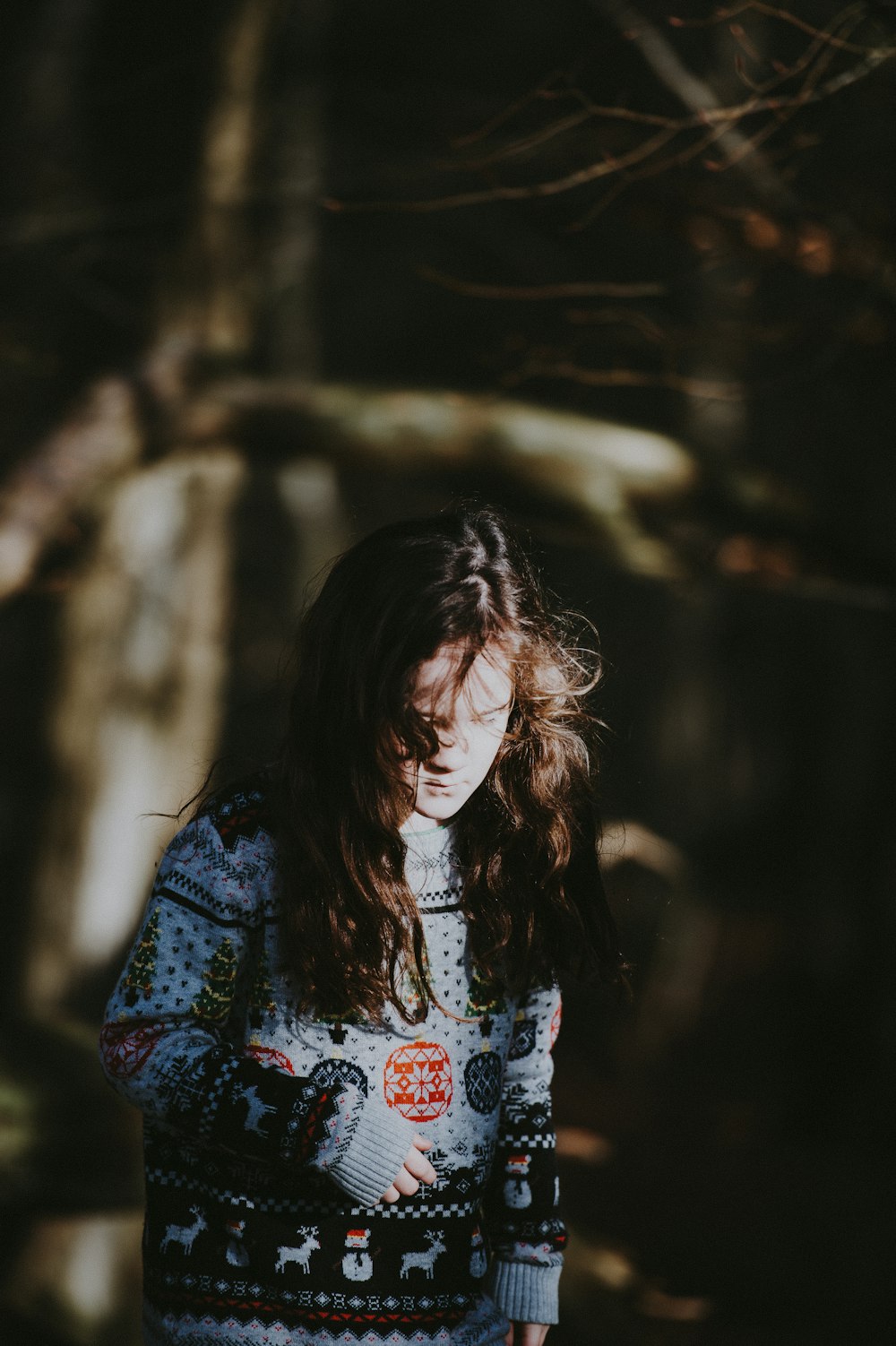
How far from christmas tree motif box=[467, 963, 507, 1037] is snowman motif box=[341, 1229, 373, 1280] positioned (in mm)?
290

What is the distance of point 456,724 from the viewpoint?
138cm

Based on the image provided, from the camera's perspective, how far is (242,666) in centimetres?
723

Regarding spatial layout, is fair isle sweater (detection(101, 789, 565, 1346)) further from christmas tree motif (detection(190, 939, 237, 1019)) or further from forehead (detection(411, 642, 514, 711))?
forehead (detection(411, 642, 514, 711))

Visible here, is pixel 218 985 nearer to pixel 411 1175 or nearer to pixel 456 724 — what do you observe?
pixel 411 1175

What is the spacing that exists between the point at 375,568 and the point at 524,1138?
32.4 inches

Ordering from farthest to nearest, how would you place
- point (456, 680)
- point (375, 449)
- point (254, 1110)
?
point (375, 449)
point (456, 680)
point (254, 1110)

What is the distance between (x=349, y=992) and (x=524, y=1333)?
0.59m

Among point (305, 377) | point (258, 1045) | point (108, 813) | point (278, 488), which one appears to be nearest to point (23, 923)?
point (108, 813)

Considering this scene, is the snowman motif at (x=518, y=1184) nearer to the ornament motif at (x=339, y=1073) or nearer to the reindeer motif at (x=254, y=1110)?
the ornament motif at (x=339, y=1073)

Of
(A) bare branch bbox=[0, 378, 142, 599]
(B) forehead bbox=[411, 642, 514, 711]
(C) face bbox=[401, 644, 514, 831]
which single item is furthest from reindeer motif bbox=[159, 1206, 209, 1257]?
(A) bare branch bbox=[0, 378, 142, 599]

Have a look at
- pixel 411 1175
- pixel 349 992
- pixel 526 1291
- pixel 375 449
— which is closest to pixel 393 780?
pixel 349 992

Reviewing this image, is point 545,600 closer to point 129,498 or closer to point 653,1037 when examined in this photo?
point 129,498

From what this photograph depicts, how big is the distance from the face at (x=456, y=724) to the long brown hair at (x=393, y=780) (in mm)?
16

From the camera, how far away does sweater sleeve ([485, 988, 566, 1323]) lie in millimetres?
1515
